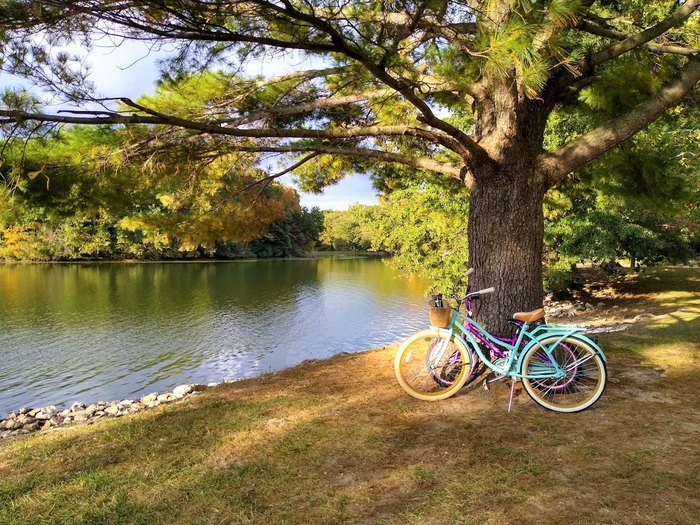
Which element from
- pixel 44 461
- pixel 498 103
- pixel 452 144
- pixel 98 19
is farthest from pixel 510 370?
pixel 98 19

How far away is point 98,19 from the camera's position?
9.17ft

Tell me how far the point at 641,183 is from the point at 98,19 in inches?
221

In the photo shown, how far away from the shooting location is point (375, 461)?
8.83ft

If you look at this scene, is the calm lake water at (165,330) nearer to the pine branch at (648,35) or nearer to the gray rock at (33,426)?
the gray rock at (33,426)

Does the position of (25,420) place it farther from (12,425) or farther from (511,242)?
(511,242)

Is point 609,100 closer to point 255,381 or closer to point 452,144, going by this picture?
point 452,144

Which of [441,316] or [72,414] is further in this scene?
[72,414]

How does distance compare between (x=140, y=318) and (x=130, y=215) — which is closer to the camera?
(x=130, y=215)

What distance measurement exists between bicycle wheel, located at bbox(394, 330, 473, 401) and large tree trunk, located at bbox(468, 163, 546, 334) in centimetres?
53

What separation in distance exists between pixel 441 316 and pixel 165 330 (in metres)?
12.3

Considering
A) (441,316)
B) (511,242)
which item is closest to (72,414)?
(441,316)

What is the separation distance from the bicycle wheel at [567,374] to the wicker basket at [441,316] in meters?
0.61

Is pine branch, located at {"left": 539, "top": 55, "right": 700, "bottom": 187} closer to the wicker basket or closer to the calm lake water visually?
the wicker basket

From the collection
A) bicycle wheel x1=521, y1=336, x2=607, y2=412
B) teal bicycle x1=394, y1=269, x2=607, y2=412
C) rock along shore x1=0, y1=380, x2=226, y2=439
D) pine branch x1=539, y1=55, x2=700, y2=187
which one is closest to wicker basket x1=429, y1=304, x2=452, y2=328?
teal bicycle x1=394, y1=269, x2=607, y2=412
